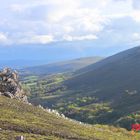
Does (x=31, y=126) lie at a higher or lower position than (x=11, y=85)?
lower

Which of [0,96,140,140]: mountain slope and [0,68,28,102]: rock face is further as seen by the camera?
[0,68,28,102]: rock face

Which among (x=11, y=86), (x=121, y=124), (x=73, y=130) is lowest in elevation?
(x=121, y=124)

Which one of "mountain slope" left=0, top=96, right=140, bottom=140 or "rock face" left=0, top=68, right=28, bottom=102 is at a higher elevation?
"rock face" left=0, top=68, right=28, bottom=102

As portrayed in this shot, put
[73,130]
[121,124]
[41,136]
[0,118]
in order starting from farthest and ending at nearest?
[121,124] → [73,130] → [0,118] → [41,136]

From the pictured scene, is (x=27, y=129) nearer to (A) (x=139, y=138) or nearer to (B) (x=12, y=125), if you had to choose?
(B) (x=12, y=125)

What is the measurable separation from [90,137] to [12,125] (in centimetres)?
1155

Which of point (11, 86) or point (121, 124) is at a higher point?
point (11, 86)

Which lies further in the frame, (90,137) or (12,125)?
(90,137)

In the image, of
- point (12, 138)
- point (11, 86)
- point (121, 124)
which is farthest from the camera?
point (121, 124)

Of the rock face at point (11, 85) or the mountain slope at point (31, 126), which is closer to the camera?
the mountain slope at point (31, 126)

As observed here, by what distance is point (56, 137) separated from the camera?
56406mm

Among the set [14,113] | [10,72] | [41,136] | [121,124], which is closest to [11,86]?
[10,72]

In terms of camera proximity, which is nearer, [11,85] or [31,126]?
[31,126]

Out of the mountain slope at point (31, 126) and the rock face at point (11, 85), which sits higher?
the rock face at point (11, 85)
